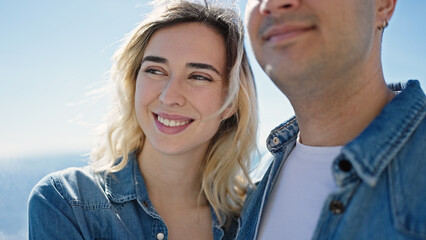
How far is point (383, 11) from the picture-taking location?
5.49ft

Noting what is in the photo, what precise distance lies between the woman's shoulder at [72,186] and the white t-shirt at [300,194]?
3.82 ft

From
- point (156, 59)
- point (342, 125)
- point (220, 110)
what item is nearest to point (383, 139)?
point (342, 125)

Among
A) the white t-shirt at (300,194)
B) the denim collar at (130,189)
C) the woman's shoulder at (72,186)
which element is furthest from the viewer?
the denim collar at (130,189)

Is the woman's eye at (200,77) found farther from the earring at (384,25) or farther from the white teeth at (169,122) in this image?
the earring at (384,25)

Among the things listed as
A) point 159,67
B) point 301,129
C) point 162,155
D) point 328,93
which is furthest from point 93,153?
point 328,93

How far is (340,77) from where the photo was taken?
60.5 inches

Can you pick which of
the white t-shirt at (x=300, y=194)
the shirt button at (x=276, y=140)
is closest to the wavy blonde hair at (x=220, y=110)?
the shirt button at (x=276, y=140)

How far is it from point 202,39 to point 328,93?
4.29 feet

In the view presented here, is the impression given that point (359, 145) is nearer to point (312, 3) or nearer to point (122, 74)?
point (312, 3)

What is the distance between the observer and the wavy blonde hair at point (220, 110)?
2.77 m

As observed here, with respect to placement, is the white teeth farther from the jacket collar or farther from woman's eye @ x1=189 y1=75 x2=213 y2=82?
the jacket collar

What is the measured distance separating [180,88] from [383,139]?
A: 1476 mm

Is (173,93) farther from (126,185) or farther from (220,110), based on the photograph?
(126,185)

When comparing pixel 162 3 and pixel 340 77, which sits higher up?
pixel 162 3
